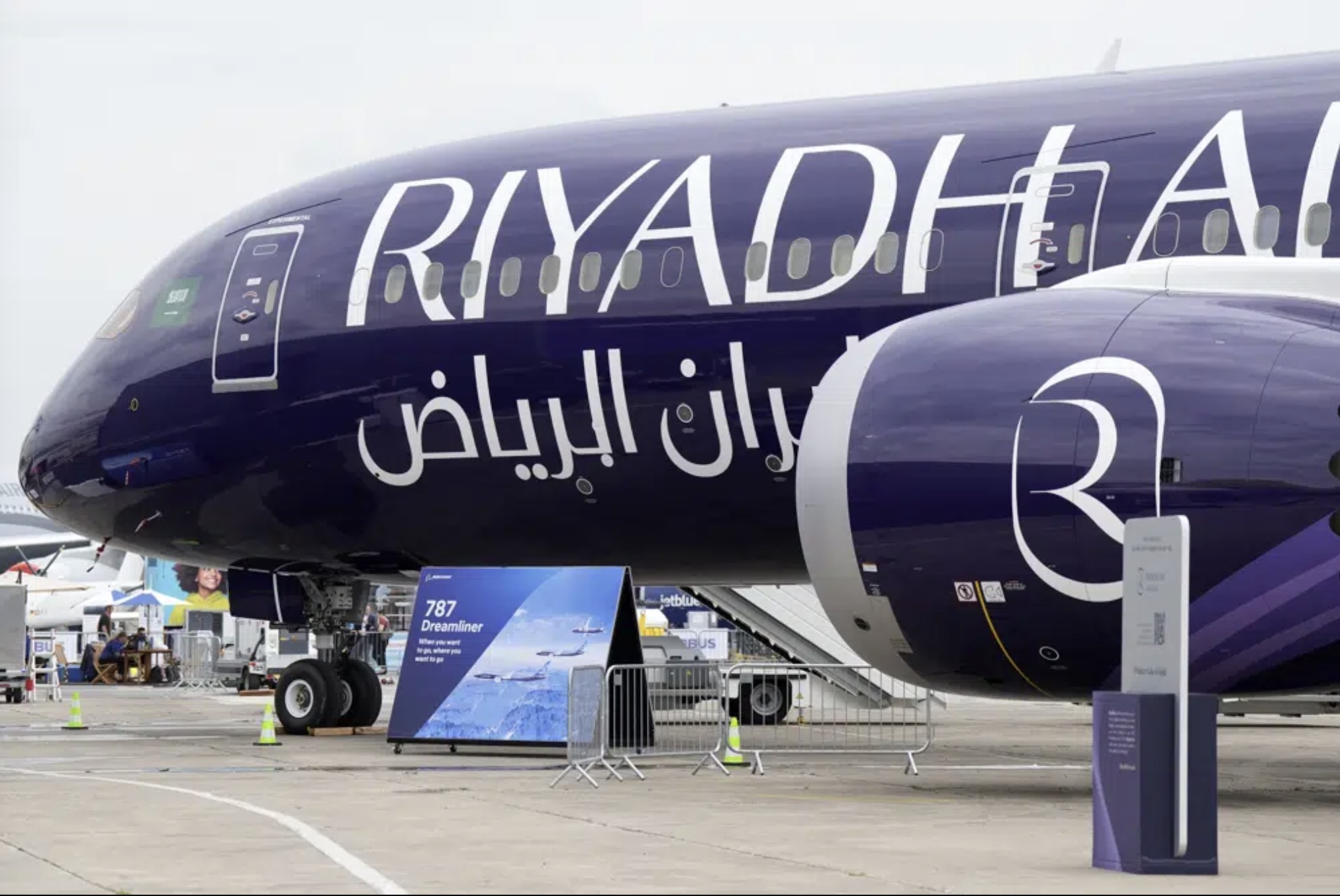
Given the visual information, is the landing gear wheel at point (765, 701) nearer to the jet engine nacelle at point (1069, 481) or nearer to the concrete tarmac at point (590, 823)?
the concrete tarmac at point (590, 823)

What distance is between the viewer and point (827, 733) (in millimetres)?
20859

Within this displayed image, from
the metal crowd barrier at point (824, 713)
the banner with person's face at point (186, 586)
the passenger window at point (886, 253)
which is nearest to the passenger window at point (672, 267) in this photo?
the passenger window at point (886, 253)

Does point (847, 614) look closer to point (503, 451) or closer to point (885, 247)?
point (885, 247)

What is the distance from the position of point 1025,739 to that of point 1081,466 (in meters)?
11.4

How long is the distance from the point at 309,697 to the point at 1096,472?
11.8 m

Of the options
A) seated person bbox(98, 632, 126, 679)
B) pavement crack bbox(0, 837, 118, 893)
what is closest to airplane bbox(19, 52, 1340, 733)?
pavement crack bbox(0, 837, 118, 893)

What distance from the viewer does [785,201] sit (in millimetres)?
18156

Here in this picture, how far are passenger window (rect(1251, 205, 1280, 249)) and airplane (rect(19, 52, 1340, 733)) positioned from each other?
0.02 metres

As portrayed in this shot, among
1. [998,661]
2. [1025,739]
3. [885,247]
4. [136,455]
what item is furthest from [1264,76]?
[136,455]

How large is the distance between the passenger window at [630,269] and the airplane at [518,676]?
3604 mm

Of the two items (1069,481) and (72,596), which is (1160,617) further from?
(72,596)

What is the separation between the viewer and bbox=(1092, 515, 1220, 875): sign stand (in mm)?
10133

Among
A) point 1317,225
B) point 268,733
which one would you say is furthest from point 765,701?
point 1317,225

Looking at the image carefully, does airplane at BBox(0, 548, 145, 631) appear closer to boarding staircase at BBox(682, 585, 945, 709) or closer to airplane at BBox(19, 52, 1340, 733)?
boarding staircase at BBox(682, 585, 945, 709)
